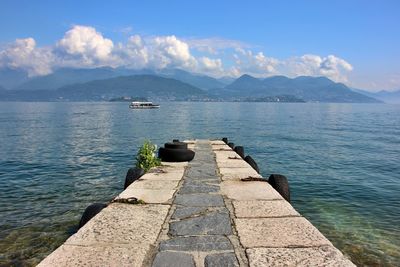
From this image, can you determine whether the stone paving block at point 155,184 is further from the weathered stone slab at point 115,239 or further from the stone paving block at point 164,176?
the weathered stone slab at point 115,239

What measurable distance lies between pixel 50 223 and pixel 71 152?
22397mm

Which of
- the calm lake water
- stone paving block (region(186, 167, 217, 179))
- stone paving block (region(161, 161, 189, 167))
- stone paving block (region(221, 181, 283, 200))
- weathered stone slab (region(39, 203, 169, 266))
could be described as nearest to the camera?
weathered stone slab (region(39, 203, 169, 266))

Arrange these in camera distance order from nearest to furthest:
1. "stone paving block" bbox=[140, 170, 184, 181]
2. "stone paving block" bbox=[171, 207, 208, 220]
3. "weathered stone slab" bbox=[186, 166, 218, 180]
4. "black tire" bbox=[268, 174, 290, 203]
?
"stone paving block" bbox=[171, 207, 208, 220], "black tire" bbox=[268, 174, 290, 203], "stone paving block" bbox=[140, 170, 184, 181], "weathered stone slab" bbox=[186, 166, 218, 180]

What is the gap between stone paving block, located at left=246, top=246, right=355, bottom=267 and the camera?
560 cm

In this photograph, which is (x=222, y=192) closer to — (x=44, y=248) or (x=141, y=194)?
(x=141, y=194)

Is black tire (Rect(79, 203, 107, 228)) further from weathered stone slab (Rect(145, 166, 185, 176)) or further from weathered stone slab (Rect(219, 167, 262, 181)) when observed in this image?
weathered stone slab (Rect(219, 167, 262, 181))

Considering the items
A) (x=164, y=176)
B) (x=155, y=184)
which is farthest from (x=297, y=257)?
(x=164, y=176)

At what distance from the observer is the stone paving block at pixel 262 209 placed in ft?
27.1

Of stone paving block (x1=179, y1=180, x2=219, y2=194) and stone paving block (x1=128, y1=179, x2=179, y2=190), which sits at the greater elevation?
stone paving block (x1=179, y1=180, x2=219, y2=194)

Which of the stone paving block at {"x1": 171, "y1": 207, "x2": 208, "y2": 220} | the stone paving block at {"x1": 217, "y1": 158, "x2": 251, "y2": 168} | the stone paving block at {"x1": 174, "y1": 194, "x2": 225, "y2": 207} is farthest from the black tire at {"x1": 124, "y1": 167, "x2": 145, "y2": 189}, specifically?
the stone paving block at {"x1": 171, "y1": 207, "x2": 208, "y2": 220}

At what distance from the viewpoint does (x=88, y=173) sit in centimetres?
2373

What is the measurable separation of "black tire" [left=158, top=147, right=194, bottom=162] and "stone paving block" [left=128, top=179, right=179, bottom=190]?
4.36 m

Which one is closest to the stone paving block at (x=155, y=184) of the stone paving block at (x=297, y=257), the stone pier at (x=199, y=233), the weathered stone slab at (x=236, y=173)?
the stone pier at (x=199, y=233)

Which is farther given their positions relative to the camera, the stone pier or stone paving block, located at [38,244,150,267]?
the stone pier
